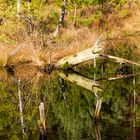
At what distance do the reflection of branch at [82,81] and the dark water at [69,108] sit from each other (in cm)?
10

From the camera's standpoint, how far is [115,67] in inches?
737

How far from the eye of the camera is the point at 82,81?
1591 centimetres

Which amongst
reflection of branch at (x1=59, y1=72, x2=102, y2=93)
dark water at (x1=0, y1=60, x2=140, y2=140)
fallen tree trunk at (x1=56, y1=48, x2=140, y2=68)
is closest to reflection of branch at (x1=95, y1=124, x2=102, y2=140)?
dark water at (x1=0, y1=60, x2=140, y2=140)

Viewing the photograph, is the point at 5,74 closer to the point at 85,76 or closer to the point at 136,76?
the point at 85,76

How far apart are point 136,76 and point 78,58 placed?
2.68 m

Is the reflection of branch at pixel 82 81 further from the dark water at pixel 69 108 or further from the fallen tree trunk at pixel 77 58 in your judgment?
the fallen tree trunk at pixel 77 58

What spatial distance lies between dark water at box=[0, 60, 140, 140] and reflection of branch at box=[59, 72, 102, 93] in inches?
4.0

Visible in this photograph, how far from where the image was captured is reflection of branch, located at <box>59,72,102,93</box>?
47.3ft

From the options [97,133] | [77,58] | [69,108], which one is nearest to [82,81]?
[77,58]

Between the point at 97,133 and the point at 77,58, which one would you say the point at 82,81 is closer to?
the point at 77,58

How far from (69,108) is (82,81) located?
3.94 meters

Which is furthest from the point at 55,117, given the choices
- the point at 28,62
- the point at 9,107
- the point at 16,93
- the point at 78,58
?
the point at 28,62

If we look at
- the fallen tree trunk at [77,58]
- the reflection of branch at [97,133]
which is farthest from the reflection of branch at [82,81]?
the reflection of branch at [97,133]

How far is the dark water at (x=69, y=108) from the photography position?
31.5 ft
